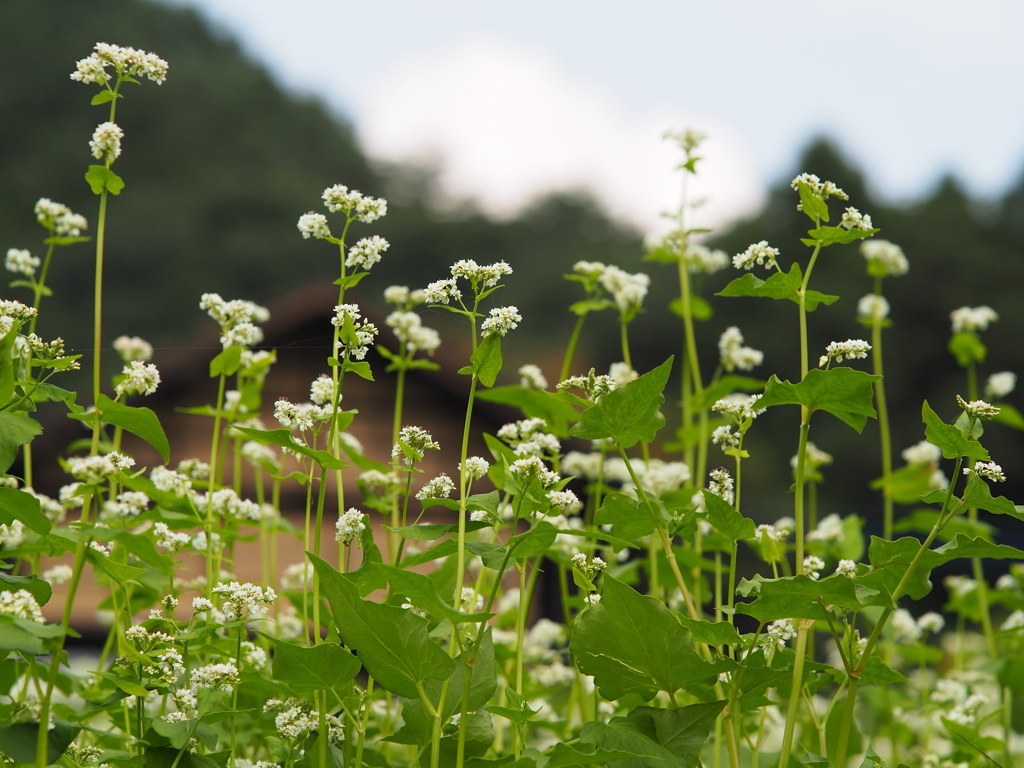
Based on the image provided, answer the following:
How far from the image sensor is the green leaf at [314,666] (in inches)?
47.1

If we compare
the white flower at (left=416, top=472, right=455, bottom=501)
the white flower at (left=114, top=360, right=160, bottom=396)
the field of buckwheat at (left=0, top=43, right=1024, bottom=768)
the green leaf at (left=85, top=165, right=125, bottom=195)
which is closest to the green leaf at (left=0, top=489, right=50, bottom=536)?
the field of buckwheat at (left=0, top=43, right=1024, bottom=768)

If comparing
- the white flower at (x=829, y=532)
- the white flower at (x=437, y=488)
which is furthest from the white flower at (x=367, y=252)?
the white flower at (x=829, y=532)

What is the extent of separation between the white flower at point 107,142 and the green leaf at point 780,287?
1060mm

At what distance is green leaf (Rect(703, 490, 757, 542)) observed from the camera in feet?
4.46

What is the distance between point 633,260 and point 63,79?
2118cm

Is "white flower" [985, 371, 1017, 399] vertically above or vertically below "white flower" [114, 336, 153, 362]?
above

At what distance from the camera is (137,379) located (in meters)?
1.53

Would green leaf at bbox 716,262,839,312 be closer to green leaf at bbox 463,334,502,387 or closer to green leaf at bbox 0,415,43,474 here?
green leaf at bbox 463,334,502,387

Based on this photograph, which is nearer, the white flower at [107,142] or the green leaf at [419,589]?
the green leaf at [419,589]

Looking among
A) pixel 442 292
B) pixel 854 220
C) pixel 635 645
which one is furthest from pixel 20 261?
pixel 854 220

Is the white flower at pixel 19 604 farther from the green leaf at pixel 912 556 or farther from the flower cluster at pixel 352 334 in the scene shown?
the green leaf at pixel 912 556

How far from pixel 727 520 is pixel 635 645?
10.0 inches

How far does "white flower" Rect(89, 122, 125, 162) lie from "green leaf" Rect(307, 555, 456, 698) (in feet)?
2.88

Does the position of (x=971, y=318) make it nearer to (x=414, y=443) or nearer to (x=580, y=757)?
(x=414, y=443)
